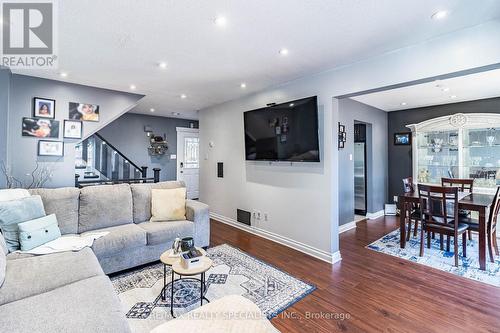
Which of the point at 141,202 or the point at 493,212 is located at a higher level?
the point at 141,202

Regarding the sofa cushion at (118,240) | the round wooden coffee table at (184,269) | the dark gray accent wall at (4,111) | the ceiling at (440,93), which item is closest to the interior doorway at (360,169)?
the ceiling at (440,93)

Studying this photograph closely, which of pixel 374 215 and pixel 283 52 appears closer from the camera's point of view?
pixel 283 52

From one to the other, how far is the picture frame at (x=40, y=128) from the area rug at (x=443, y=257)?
5.02 meters

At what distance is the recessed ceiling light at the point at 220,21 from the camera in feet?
6.43

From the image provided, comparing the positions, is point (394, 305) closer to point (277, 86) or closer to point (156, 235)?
point (156, 235)

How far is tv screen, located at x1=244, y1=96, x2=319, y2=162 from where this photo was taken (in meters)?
3.12

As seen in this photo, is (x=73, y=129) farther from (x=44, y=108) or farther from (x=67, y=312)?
(x=67, y=312)

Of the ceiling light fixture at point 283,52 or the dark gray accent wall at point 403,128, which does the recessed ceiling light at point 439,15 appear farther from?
→ the dark gray accent wall at point 403,128

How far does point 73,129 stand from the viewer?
3.74 m

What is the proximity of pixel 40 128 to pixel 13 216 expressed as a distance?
1778mm

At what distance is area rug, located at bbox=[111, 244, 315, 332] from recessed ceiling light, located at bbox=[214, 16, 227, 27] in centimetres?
247

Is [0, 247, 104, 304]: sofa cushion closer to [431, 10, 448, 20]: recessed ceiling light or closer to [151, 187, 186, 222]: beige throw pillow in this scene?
[151, 187, 186, 222]: beige throw pillow

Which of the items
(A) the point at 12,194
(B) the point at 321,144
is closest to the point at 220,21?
(B) the point at 321,144

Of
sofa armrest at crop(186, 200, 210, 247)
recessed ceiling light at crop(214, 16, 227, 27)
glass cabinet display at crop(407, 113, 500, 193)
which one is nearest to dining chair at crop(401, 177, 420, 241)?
glass cabinet display at crop(407, 113, 500, 193)
